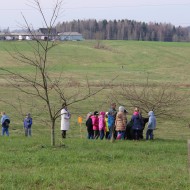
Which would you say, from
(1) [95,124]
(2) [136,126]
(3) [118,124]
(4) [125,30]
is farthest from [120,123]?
(4) [125,30]

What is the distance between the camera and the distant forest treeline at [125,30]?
175875 millimetres

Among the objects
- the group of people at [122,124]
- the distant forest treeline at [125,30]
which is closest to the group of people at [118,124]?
the group of people at [122,124]

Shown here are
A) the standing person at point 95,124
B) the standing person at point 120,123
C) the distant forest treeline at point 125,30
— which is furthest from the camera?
the distant forest treeline at point 125,30

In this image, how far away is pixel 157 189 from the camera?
8297mm

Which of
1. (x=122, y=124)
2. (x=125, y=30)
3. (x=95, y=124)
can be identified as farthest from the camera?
(x=125, y=30)

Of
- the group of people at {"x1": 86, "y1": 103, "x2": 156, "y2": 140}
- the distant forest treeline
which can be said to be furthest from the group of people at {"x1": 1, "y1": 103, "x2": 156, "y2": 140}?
the distant forest treeline

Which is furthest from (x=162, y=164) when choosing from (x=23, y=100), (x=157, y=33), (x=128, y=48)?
(x=157, y=33)

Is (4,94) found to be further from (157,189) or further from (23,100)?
(157,189)

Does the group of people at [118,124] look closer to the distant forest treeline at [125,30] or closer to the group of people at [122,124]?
the group of people at [122,124]

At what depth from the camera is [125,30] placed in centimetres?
17862

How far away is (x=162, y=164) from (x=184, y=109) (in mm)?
24674

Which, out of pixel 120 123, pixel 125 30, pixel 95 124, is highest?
pixel 125 30

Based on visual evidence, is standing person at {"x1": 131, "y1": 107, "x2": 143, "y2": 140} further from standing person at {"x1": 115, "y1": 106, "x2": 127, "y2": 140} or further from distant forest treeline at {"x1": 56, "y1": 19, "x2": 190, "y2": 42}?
distant forest treeline at {"x1": 56, "y1": 19, "x2": 190, "y2": 42}

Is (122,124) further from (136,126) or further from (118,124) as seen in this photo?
(136,126)
